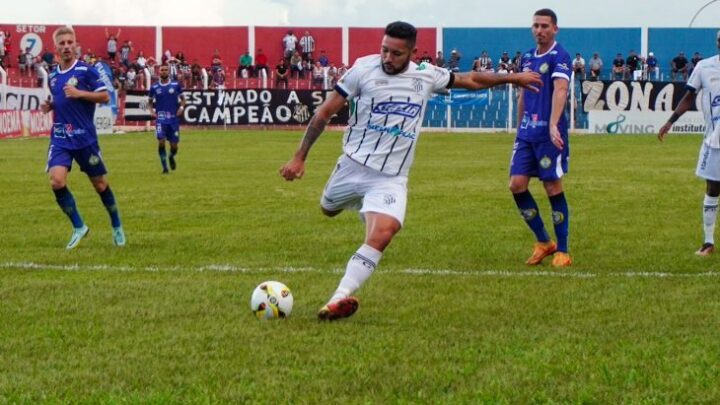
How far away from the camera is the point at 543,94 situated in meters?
10.9

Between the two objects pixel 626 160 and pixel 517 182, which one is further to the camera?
pixel 626 160

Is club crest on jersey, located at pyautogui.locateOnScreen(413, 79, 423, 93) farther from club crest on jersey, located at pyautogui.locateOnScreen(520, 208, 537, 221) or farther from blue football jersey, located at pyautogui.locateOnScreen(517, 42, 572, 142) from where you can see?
club crest on jersey, located at pyautogui.locateOnScreen(520, 208, 537, 221)

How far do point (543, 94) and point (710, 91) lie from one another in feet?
5.89

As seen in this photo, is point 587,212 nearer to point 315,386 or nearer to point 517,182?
point 517,182

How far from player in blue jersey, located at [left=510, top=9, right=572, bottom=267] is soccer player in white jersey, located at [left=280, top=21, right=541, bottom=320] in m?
2.20

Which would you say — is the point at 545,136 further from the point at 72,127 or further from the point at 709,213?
the point at 72,127

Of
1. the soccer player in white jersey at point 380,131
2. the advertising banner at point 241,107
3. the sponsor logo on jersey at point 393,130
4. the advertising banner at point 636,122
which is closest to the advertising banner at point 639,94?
the advertising banner at point 636,122

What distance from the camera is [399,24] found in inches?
312

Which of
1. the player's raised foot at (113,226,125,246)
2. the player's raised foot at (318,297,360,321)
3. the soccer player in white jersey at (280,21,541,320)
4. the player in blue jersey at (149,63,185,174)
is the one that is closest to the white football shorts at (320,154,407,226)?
the soccer player in white jersey at (280,21,541,320)

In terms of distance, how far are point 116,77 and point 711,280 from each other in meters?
44.5

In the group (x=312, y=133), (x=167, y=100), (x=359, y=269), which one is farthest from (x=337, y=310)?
(x=167, y=100)

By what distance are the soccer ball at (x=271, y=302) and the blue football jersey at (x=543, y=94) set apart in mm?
3759

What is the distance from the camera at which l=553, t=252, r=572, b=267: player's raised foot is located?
10.8m

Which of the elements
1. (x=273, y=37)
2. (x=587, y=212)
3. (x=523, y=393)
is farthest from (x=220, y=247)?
(x=273, y=37)
